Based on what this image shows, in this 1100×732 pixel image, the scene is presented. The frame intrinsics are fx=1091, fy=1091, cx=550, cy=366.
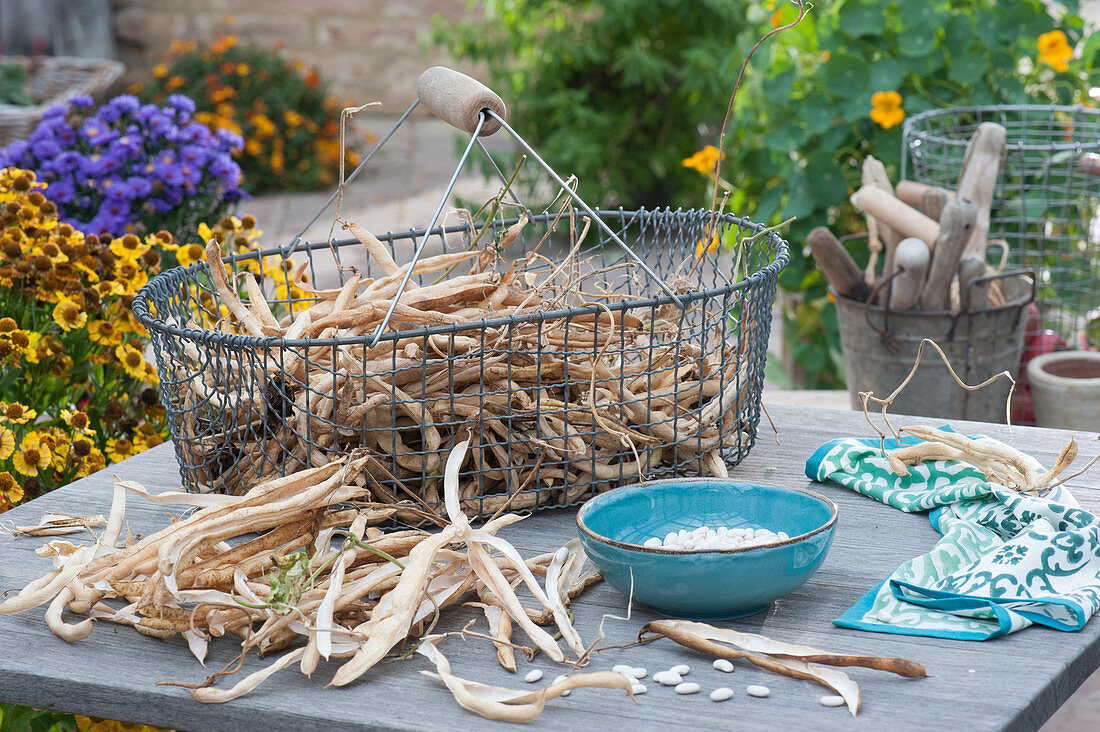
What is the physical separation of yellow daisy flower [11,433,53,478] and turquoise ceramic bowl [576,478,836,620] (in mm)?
834

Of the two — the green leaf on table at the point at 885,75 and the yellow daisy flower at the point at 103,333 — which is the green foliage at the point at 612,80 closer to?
the green leaf on table at the point at 885,75

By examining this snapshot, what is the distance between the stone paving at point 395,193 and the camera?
4523mm

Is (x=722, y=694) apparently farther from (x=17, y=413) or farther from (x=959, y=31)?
(x=959, y=31)

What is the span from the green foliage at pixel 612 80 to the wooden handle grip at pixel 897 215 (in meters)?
2.44

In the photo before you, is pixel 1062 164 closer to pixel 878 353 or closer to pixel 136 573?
pixel 878 353

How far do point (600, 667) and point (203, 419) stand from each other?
1.76ft

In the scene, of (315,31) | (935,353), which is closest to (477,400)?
(935,353)

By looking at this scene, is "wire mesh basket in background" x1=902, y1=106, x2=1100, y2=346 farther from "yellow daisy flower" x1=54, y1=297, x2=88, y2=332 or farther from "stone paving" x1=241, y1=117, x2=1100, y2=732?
"yellow daisy flower" x1=54, y1=297, x2=88, y2=332

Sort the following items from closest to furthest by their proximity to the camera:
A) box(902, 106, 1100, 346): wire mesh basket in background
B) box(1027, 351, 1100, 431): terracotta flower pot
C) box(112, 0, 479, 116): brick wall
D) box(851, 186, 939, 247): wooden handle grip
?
box(851, 186, 939, 247): wooden handle grip
box(1027, 351, 1100, 431): terracotta flower pot
box(902, 106, 1100, 346): wire mesh basket in background
box(112, 0, 479, 116): brick wall

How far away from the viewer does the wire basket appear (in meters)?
1.05

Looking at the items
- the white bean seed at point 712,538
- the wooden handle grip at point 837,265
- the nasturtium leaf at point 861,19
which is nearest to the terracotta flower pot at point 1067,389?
the wooden handle grip at point 837,265

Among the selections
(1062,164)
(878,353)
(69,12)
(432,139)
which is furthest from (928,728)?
(69,12)

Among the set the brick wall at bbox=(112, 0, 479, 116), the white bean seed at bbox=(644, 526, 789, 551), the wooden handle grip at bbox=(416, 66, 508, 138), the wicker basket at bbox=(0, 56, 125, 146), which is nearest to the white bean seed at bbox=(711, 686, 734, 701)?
the white bean seed at bbox=(644, 526, 789, 551)

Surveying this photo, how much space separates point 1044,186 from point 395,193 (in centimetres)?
326
